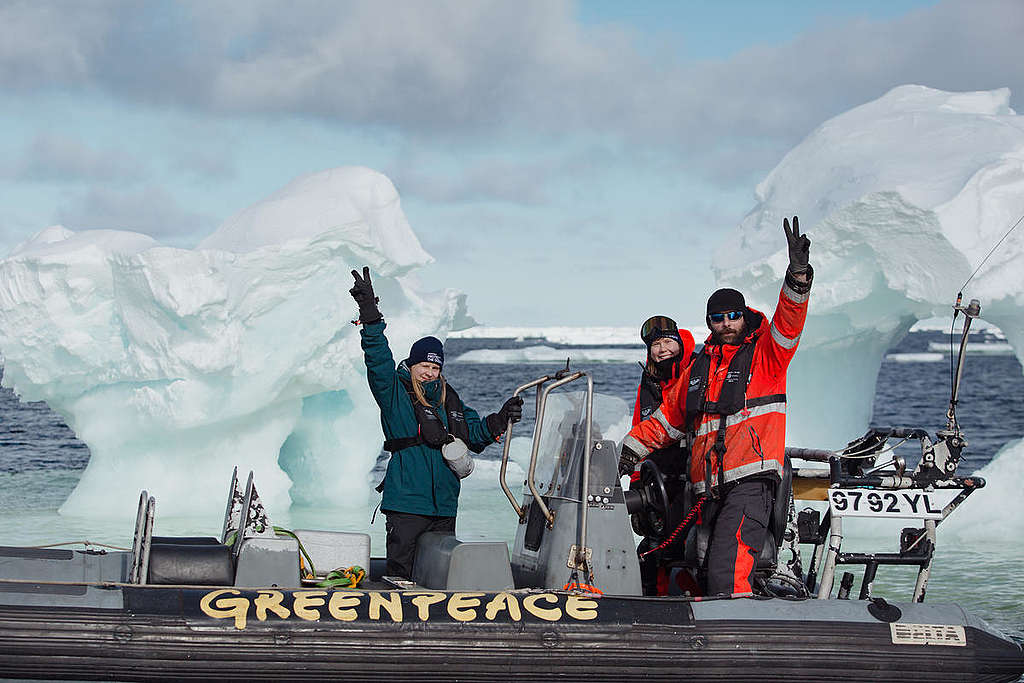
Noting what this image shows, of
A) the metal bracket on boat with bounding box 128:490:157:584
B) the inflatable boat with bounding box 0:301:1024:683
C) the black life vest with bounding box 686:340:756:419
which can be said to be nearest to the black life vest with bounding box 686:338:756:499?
the black life vest with bounding box 686:340:756:419

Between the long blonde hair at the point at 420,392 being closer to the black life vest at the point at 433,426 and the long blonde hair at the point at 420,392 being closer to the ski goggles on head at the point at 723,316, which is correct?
the black life vest at the point at 433,426

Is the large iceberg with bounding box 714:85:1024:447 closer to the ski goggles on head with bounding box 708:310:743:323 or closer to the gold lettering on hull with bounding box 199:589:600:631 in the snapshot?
the ski goggles on head with bounding box 708:310:743:323

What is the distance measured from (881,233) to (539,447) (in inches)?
288

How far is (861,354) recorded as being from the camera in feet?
45.0

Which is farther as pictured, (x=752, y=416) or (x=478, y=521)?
(x=478, y=521)

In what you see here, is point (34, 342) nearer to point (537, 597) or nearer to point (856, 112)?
point (537, 597)

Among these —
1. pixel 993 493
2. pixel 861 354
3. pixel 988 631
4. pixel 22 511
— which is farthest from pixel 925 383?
pixel 988 631

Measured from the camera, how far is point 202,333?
10.2 metres

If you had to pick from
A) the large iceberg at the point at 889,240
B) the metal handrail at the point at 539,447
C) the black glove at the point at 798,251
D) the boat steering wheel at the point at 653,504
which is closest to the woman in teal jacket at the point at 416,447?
the metal handrail at the point at 539,447

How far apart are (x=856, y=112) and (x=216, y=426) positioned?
834 centimetres

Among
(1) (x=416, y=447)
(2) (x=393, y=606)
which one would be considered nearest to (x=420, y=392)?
(1) (x=416, y=447)

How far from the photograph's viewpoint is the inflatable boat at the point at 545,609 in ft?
13.0

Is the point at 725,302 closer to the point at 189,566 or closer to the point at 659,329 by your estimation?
the point at 659,329

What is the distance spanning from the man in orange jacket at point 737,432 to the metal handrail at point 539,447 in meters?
0.53
